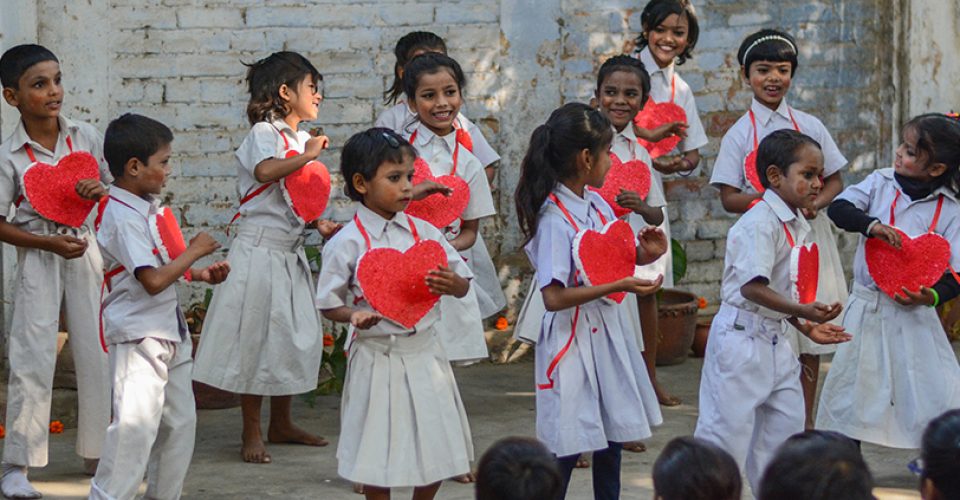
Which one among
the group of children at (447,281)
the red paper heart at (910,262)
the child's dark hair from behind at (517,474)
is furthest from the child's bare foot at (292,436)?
the child's dark hair from behind at (517,474)

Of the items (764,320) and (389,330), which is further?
(764,320)

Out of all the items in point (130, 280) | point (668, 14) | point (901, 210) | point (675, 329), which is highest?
point (668, 14)

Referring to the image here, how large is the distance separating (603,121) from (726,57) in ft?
11.8

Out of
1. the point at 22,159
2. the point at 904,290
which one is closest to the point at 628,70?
the point at 904,290

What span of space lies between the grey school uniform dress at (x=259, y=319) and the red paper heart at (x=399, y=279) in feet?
5.20

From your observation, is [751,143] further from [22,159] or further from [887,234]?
[22,159]

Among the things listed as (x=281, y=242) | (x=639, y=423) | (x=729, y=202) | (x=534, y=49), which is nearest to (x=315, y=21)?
(x=534, y=49)

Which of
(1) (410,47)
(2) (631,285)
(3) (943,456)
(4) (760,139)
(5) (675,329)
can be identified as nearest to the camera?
(3) (943,456)

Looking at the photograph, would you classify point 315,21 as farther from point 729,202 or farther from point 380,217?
point 380,217

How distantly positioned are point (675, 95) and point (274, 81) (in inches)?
82.6

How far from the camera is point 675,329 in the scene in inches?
322

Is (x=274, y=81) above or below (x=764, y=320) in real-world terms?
above

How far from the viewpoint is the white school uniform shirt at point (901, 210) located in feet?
18.9

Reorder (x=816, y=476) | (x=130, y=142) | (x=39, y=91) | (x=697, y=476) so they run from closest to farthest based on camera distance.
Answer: (x=816, y=476) → (x=697, y=476) → (x=130, y=142) → (x=39, y=91)
